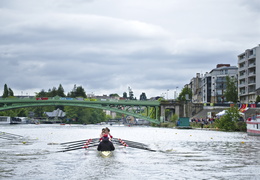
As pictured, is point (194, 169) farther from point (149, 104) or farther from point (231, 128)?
point (149, 104)

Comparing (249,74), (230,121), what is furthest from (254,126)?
(249,74)

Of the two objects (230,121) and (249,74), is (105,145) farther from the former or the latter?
(249,74)

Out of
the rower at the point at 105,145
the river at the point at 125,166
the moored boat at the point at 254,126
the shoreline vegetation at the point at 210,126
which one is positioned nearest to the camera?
the river at the point at 125,166

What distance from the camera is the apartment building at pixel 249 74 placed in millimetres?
137250

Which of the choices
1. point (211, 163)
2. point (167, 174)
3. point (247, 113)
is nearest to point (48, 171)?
point (167, 174)

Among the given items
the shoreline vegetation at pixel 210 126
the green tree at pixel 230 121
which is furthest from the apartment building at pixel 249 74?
the green tree at pixel 230 121

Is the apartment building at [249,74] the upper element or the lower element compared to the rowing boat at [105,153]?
upper

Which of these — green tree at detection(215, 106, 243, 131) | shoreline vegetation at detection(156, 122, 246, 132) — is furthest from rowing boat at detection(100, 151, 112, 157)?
shoreline vegetation at detection(156, 122, 246, 132)

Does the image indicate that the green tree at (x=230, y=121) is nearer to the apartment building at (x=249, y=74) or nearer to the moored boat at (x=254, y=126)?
the moored boat at (x=254, y=126)

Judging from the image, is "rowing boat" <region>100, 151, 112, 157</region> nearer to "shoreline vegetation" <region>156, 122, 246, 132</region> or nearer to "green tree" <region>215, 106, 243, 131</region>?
"green tree" <region>215, 106, 243, 131</region>

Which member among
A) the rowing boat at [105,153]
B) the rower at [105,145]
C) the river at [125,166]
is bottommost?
the river at [125,166]

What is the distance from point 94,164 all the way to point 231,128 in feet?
219

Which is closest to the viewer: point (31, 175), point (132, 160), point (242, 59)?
point (31, 175)

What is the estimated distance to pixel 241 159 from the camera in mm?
35062
